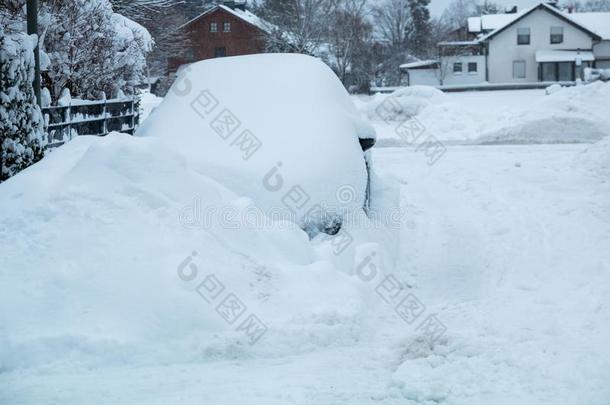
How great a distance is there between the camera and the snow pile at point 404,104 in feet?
76.8

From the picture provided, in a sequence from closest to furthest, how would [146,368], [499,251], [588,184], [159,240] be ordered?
1. [146,368]
2. [159,240]
3. [499,251]
4. [588,184]

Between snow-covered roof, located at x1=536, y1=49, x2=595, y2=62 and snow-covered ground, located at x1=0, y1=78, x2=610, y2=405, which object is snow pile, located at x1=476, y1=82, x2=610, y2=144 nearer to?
snow-covered ground, located at x1=0, y1=78, x2=610, y2=405

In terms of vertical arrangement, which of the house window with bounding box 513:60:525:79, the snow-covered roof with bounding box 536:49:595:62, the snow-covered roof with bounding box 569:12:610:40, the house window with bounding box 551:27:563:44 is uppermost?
the snow-covered roof with bounding box 569:12:610:40

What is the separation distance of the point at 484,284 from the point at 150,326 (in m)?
3.16

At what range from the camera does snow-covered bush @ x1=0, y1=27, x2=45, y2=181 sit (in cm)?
824

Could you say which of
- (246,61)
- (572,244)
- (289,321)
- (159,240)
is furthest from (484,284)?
(246,61)

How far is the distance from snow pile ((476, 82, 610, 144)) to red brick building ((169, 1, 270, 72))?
1682 inches

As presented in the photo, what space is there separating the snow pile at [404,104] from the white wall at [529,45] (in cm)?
3781

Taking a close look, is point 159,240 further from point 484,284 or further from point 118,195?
point 484,284

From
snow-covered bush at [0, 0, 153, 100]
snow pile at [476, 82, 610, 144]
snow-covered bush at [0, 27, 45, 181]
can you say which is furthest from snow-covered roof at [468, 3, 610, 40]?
snow-covered bush at [0, 27, 45, 181]

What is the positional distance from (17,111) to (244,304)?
4.22 meters

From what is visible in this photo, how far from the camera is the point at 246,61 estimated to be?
8.77 metres

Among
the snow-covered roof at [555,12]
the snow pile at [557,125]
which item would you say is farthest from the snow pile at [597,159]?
the snow-covered roof at [555,12]

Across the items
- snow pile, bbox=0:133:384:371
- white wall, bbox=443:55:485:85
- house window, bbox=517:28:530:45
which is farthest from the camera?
house window, bbox=517:28:530:45
